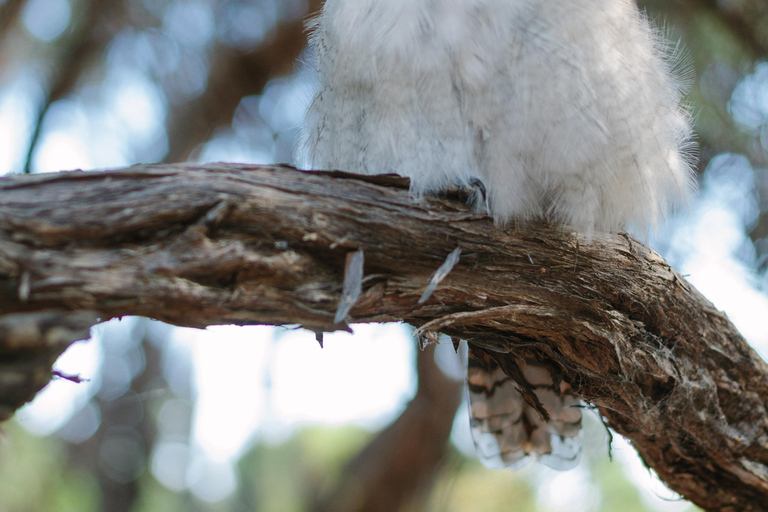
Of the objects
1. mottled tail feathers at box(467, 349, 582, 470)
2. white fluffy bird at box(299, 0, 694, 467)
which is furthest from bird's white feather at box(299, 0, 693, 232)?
mottled tail feathers at box(467, 349, 582, 470)

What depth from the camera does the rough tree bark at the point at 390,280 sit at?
103 cm

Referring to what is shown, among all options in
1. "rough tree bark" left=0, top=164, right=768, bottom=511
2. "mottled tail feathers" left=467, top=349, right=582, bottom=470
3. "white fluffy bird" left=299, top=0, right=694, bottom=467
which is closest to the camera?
"rough tree bark" left=0, top=164, right=768, bottom=511

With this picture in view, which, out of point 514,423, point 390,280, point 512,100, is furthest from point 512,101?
point 514,423

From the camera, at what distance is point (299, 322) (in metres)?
1.24

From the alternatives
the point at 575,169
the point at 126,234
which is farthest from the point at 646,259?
the point at 126,234

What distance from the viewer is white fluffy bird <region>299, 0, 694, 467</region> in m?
1.37

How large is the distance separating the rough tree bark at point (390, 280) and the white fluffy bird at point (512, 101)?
0.10 meters

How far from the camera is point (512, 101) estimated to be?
1.37 metres

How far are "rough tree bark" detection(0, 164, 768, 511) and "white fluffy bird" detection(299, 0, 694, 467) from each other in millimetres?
97

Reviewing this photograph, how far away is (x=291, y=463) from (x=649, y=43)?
12.9 ft

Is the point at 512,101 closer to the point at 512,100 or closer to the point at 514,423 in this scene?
the point at 512,100

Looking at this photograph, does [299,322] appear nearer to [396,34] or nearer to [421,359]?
[396,34]

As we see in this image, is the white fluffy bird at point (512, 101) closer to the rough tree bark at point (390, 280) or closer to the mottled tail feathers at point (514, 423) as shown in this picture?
the rough tree bark at point (390, 280)

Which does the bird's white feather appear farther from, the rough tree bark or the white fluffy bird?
the rough tree bark
